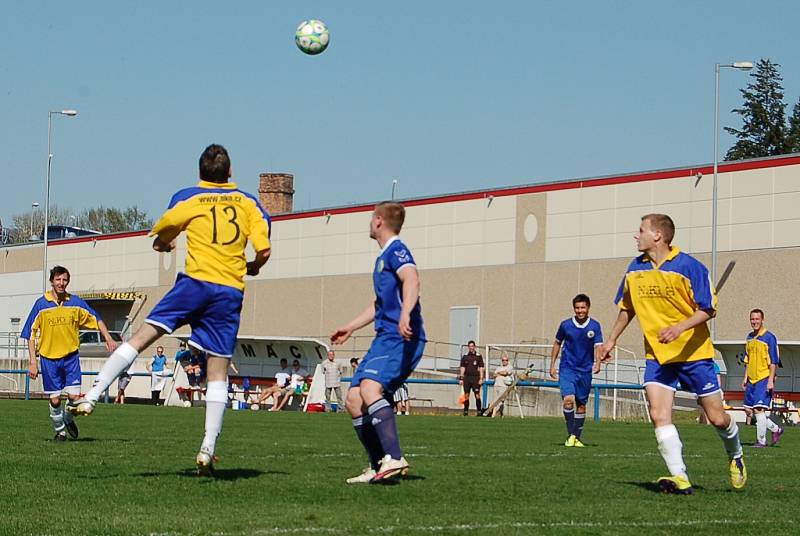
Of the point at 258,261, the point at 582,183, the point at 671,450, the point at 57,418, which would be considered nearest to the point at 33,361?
the point at 57,418

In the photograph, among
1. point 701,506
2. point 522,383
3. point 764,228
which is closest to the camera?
point 701,506

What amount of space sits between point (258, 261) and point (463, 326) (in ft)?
138

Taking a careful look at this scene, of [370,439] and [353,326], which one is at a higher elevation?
[353,326]

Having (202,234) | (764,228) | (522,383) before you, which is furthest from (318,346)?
(202,234)

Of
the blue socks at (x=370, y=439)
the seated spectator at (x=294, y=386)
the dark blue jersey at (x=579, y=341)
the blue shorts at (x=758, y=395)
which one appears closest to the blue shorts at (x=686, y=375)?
the blue socks at (x=370, y=439)

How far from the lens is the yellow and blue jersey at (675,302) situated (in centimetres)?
935

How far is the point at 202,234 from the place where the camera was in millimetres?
9242

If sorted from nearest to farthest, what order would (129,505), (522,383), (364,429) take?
1. (129,505)
2. (364,429)
3. (522,383)

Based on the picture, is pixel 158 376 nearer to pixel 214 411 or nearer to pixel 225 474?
pixel 225 474

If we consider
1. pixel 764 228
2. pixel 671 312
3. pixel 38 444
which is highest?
pixel 764 228

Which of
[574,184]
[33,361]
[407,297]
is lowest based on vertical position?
[33,361]

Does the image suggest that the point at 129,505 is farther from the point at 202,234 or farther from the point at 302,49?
the point at 302,49

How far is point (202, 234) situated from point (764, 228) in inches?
1392

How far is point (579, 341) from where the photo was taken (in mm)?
17500
